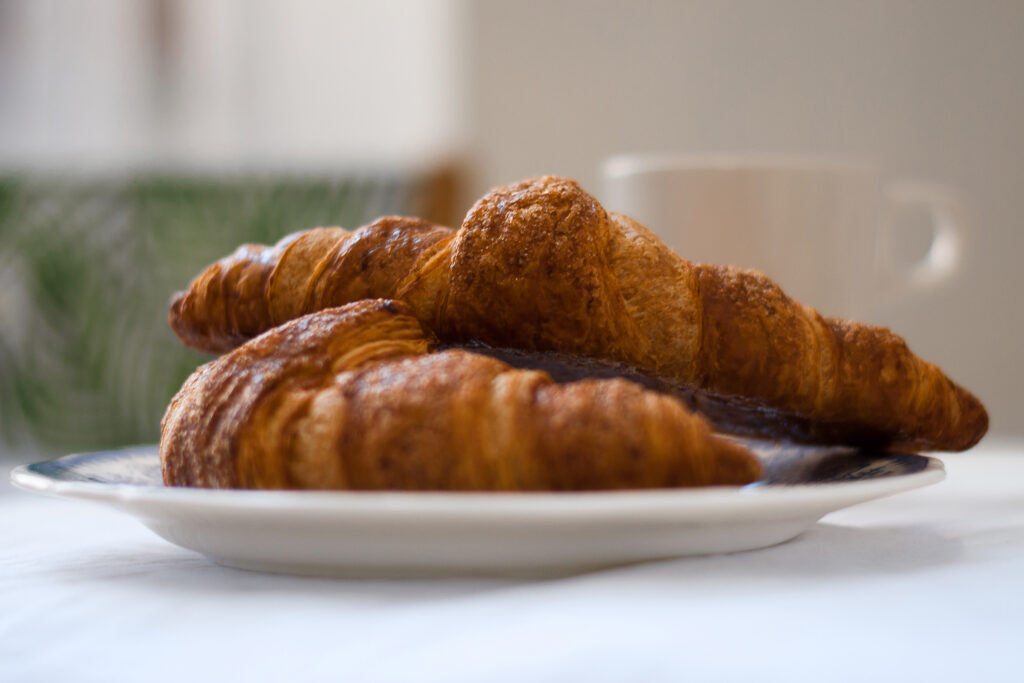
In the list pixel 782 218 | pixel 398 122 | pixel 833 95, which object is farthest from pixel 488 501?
pixel 398 122

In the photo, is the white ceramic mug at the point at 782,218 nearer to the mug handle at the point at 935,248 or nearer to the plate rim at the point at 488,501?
the mug handle at the point at 935,248

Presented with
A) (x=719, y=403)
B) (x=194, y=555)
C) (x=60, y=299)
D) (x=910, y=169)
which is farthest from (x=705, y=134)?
(x=194, y=555)

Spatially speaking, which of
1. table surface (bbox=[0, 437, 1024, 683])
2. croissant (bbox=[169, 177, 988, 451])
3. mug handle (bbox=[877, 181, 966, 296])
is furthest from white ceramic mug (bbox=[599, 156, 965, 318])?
table surface (bbox=[0, 437, 1024, 683])

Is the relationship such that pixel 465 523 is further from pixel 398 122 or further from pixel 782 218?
pixel 398 122

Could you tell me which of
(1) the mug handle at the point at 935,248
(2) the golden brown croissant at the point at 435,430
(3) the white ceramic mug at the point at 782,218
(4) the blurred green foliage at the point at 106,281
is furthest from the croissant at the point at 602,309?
(4) the blurred green foliage at the point at 106,281

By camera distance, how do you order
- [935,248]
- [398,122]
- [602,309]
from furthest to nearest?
[398,122] < [935,248] < [602,309]

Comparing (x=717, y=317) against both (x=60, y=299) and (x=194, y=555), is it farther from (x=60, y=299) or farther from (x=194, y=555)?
(x=60, y=299)
